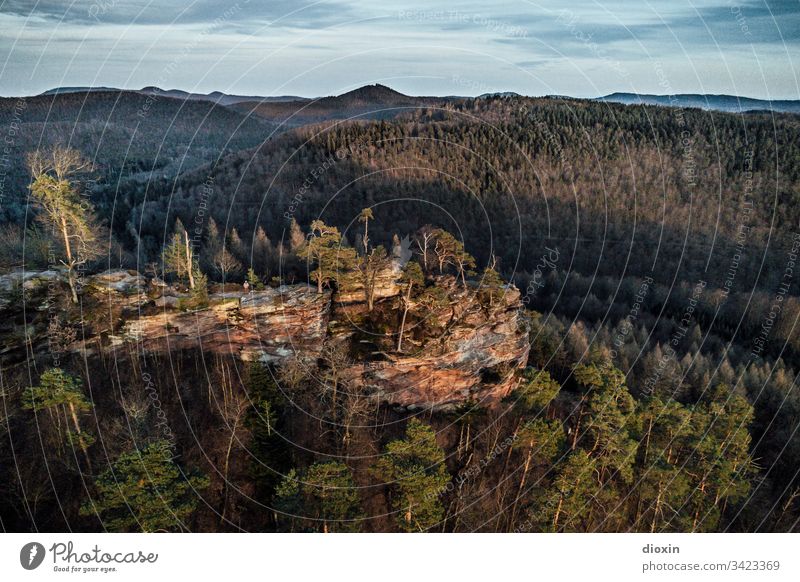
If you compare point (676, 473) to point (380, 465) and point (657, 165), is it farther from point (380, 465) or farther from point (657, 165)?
point (657, 165)

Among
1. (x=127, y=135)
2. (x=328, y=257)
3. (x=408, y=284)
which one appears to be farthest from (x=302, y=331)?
(x=127, y=135)

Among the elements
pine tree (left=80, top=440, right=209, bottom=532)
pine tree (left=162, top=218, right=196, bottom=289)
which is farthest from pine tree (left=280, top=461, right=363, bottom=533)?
pine tree (left=162, top=218, right=196, bottom=289)

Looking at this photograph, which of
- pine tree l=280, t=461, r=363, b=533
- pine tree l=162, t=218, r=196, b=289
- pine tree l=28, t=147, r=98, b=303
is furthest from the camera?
pine tree l=162, t=218, r=196, b=289

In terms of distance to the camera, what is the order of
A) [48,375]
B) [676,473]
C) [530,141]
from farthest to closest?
1. [530,141]
2. [676,473]
3. [48,375]

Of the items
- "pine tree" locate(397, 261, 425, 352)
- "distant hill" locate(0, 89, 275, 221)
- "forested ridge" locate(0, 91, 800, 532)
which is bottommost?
"forested ridge" locate(0, 91, 800, 532)

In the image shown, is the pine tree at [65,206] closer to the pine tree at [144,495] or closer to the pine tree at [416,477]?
the pine tree at [144,495]

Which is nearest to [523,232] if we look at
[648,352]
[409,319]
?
[648,352]

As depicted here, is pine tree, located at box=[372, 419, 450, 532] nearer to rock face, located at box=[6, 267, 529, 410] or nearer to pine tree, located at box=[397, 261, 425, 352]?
rock face, located at box=[6, 267, 529, 410]
